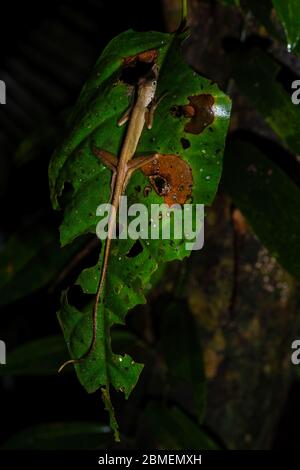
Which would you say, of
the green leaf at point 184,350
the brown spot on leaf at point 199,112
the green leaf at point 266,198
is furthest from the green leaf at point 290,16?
the green leaf at point 184,350

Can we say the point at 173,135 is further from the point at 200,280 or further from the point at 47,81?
the point at 47,81

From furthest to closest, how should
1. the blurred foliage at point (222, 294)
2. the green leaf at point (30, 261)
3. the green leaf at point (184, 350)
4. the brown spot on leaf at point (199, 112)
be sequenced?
the green leaf at point (30, 261)
the green leaf at point (184, 350)
the blurred foliage at point (222, 294)
the brown spot on leaf at point (199, 112)

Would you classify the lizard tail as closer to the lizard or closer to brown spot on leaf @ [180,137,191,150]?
the lizard

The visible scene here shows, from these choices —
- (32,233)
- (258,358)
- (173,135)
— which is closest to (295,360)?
(258,358)

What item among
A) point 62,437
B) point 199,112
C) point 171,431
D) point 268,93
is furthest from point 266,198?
point 62,437

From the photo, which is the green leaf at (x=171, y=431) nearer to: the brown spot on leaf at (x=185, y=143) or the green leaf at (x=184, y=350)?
the green leaf at (x=184, y=350)
